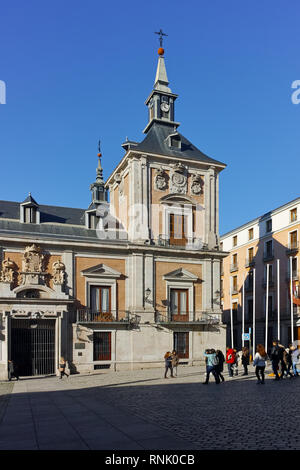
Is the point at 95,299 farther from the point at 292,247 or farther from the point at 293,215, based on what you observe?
the point at 293,215

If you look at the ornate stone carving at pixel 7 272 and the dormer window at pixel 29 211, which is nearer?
the ornate stone carving at pixel 7 272

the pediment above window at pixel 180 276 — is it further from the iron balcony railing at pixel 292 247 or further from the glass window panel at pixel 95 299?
the iron balcony railing at pixel 292 247

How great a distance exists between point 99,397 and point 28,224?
18363 millimetres

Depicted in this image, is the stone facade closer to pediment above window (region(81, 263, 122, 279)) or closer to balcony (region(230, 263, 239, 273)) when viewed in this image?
pediment above window (region(81, 263, 122, 279))

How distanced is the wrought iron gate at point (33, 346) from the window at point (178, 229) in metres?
11.2

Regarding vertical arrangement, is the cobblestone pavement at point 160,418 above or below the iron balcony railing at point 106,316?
below

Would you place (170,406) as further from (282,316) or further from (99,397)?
(282,316)

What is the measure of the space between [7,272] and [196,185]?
16.0 m

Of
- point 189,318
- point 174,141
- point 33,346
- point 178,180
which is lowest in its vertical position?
point 33,346

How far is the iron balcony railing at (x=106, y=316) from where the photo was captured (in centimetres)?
3061

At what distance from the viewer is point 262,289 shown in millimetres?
47781

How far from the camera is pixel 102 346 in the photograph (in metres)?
31.0

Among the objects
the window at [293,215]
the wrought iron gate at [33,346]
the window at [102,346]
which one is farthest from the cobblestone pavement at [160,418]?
the window at [293,215]

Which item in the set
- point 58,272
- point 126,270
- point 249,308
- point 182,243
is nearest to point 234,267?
point 249,308
